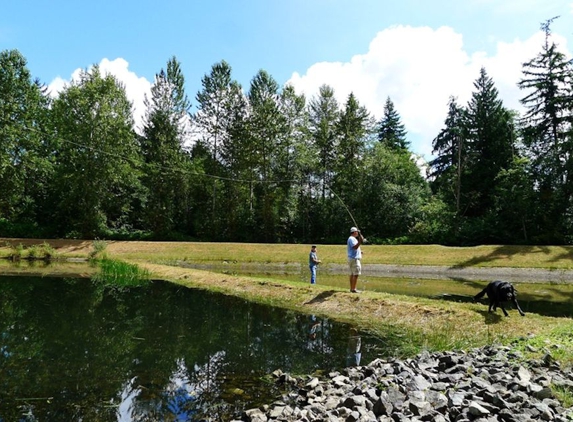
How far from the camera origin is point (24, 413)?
6223mm

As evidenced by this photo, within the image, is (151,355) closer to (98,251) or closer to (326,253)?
(98,251)

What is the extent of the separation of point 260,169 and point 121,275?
1143 inches

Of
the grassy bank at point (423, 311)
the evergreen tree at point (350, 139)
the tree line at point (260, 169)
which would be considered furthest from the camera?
the evergreen tree at point (350, 139)

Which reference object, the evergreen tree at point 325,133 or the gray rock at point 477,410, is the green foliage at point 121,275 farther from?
the evergreen tree at point 325,133

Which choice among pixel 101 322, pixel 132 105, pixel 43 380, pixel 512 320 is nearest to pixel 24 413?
pixel 43 380

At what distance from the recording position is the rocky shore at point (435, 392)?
18.2ft

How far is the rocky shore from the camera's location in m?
5.54

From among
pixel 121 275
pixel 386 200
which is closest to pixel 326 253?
pixel 386 200

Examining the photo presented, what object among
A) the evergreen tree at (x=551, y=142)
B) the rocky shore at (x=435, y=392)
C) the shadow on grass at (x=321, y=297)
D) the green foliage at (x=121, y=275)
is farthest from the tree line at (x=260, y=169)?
the rocky shore at (x=435, y=392)

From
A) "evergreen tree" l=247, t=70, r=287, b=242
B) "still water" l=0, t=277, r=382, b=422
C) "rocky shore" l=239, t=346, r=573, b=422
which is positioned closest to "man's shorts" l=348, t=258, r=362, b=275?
"still water" l=0, t=277, r=382, b=422

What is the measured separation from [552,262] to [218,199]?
3569 centimetres

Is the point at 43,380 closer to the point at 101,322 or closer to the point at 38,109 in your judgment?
the point at 101,322

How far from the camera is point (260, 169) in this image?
171 ft

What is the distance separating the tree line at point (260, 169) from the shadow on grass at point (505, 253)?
470cm
